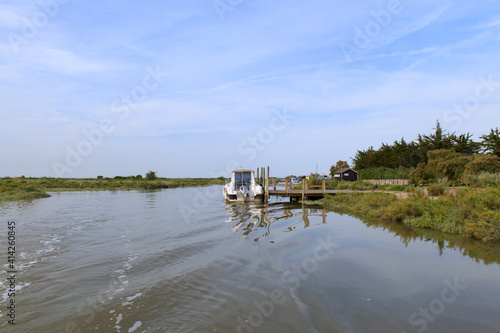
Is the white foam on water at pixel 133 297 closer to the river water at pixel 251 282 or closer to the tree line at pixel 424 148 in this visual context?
the river water at pixel 251 282

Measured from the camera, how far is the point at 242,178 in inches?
1086

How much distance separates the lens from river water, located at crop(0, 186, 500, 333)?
183 inches

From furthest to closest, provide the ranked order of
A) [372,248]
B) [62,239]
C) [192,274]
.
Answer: [62,239]
[372,248]
[192,274]

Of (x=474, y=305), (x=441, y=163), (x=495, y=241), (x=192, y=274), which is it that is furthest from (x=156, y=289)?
(x=441, y=163)

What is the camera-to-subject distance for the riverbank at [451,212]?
34.0ft

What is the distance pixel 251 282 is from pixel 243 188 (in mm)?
19789

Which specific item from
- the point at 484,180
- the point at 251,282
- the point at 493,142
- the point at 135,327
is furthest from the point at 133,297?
the point at 493,142

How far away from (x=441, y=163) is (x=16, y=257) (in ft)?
97.2

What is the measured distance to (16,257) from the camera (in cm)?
813

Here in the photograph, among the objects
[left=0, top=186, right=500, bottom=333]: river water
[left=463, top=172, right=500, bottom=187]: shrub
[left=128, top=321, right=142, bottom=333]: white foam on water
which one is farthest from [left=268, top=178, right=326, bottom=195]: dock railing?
[left=128, top=321, right=142, bottom=333]: white foam on water

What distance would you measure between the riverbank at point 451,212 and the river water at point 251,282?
2.23 feet

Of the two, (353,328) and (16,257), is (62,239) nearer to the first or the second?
(16,257)

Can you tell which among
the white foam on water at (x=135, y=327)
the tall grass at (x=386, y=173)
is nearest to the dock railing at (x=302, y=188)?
the tall grass at (x=386, y=173)

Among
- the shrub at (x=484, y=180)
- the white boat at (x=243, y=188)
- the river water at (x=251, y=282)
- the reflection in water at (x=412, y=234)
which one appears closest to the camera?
the river water at (x=251, y=282)
